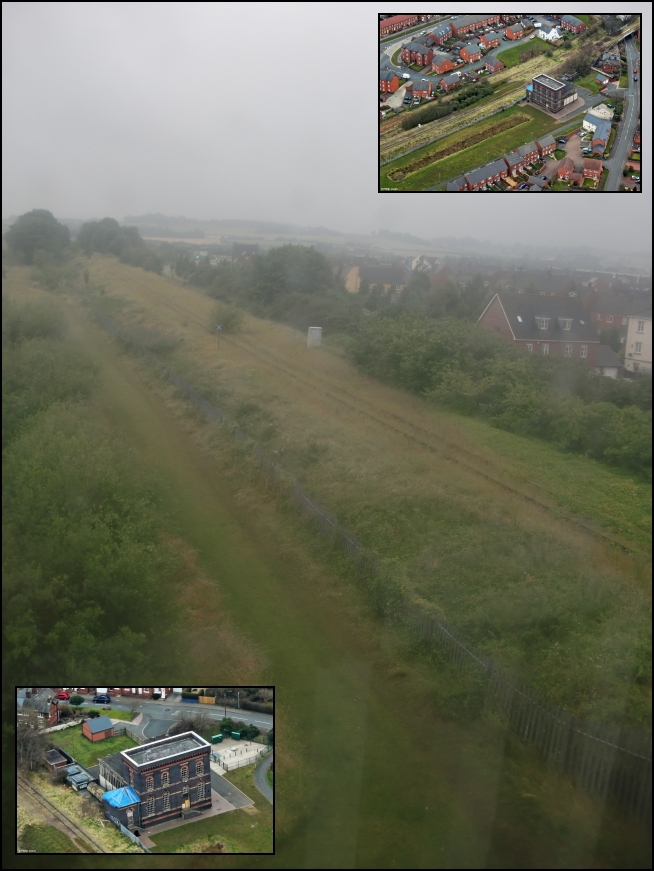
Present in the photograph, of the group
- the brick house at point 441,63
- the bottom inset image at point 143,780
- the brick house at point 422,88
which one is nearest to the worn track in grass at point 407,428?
the bottom inset image at point 143,780

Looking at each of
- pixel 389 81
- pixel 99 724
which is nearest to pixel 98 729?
pixel 99 724

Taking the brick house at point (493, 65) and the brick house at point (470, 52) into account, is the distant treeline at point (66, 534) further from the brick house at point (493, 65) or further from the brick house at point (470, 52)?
the brick house at point (493, 65)

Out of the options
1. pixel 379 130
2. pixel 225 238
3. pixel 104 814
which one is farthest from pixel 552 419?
pixel 225 238

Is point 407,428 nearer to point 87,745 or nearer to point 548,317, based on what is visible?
point 548,317

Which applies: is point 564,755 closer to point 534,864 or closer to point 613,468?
point 534,864

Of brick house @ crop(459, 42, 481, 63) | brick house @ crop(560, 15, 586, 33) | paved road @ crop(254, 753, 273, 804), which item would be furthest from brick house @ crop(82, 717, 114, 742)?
brick house @ crop(560, 15, 586, 33)

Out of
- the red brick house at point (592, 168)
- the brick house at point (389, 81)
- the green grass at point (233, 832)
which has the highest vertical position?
the brick house at point (389, 81)
